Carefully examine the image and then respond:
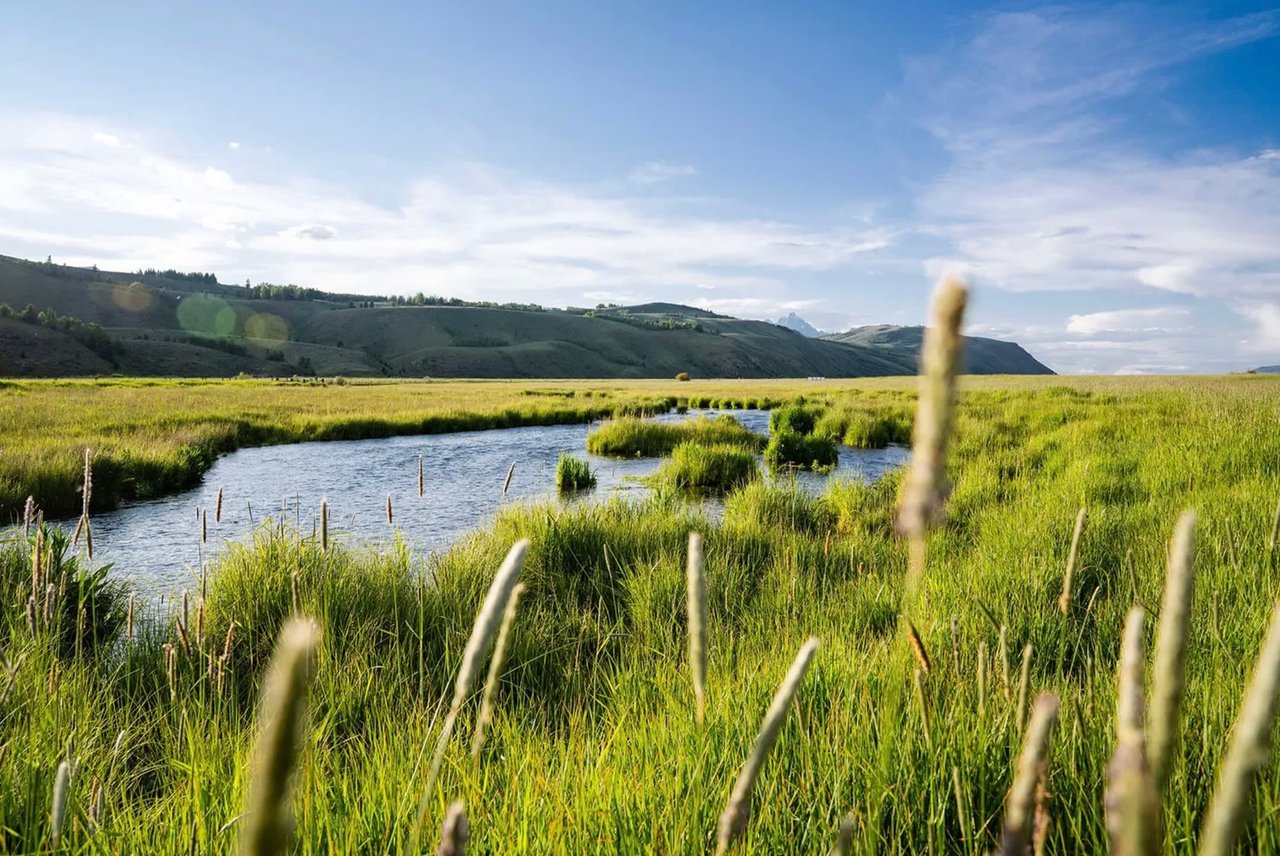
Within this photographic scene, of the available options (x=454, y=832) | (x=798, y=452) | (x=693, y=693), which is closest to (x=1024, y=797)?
(x=454, y=832)

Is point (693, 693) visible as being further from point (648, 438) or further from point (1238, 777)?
point (648, 438)

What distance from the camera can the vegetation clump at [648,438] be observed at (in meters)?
25.5

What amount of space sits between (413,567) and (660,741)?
755cm

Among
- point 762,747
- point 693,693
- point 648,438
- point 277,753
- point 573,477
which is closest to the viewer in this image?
point 277,753

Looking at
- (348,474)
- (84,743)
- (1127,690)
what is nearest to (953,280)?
(1127,690)

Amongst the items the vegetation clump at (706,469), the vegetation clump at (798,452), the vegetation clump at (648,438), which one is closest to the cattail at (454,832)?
the vegetation clump at (706,469)

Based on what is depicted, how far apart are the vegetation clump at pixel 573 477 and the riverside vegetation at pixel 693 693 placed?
7034mm

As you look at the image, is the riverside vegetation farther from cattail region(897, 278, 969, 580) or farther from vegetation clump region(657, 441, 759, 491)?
vegetation clump region(657, 441, 759, 491)

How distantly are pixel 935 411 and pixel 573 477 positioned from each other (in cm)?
1779

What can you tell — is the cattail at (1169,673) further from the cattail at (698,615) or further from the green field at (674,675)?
the cattail at (698,615)

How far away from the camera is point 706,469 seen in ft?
63.6

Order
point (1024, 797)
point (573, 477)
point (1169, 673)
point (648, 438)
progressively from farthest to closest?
point (648, 438) → point (573, 477) → point (1024, 797) → point (1169, 673)

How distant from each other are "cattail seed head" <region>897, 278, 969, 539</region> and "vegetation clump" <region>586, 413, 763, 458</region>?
78.9ft

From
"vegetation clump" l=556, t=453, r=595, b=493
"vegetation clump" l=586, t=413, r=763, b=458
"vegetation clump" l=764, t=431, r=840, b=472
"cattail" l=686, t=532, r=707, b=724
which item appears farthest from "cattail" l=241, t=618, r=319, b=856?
"vegetation clump" l=586, t=413, r=763, b=458
